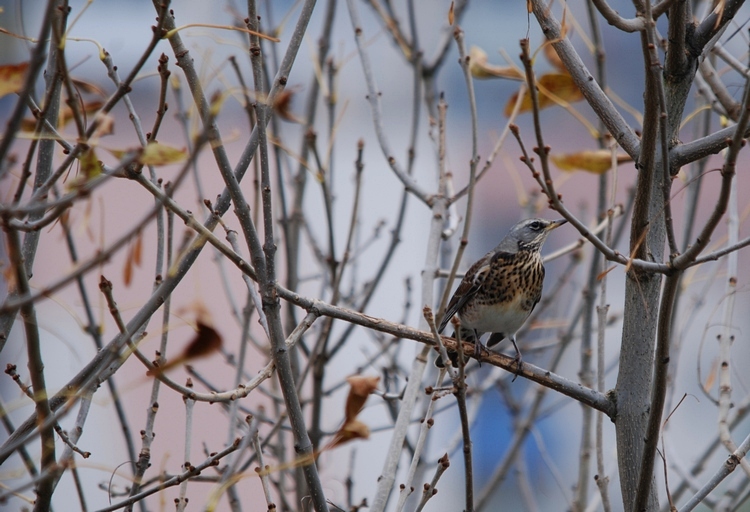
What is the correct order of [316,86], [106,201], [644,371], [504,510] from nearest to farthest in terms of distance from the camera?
1. [644,371]
2. [316,86]
3. [106,201]
4. [504,510]

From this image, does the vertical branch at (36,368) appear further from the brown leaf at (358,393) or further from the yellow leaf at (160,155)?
the brown leaf at (358,393)

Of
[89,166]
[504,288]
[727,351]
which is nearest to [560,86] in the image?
[727,351]

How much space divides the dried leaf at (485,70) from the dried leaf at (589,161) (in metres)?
0.39

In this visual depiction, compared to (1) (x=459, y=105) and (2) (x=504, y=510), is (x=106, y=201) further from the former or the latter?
(2) (x=504, y=510)

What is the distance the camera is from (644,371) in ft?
7.85

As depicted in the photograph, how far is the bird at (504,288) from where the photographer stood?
173 inches

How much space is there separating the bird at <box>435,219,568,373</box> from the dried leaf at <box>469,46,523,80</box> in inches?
46.9

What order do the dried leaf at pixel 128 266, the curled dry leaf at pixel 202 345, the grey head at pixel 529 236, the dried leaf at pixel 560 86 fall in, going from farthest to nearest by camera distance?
the grey head at pixel 529 236 < the dried leaf at pixel 560 86 < the dried leaf at pixel 128 266 < the curled dry leaf at pixel 202 345

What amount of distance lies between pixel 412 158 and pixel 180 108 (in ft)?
3.84

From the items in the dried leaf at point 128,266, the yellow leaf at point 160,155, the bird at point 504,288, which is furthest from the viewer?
the bird at point 504,288

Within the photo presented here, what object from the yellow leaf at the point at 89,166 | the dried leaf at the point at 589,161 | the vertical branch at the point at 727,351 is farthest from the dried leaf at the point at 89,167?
the vertical branch at the point at 727,351

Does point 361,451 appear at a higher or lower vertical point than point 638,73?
lower

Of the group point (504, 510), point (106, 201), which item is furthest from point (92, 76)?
point (504, 510)

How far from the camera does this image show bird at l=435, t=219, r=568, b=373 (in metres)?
4.39
